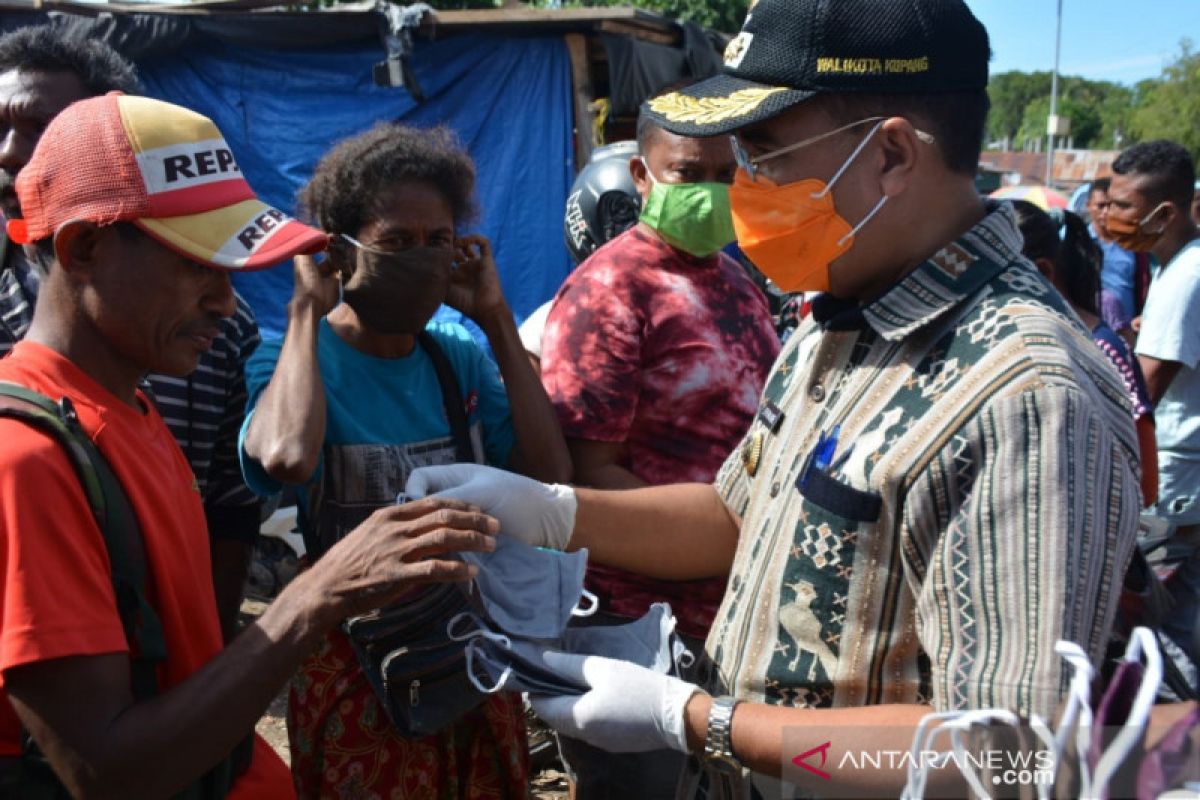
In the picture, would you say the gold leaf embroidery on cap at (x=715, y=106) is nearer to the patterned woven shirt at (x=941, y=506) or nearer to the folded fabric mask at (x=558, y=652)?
the patterned woven shirt at (x=941, y=506)

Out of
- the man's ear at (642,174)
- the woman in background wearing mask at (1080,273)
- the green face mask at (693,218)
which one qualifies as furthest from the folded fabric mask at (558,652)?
the woman in background wearing mask at (1080,273)

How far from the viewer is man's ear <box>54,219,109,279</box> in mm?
1697

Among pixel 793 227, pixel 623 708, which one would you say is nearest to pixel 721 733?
pixel 623 708

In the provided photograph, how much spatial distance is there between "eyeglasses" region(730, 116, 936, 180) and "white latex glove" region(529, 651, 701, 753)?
0.91m

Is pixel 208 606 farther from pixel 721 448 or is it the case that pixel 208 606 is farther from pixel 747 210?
pixel 721 448

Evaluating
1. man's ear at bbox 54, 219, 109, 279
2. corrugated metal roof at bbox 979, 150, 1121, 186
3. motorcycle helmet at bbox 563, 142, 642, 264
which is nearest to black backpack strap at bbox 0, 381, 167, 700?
man's ear at bbox 54, 219, 109, 279

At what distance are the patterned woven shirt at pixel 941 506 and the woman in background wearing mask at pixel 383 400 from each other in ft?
2.53

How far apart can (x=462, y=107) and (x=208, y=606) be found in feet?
22.1

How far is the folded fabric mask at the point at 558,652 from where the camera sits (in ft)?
6.38

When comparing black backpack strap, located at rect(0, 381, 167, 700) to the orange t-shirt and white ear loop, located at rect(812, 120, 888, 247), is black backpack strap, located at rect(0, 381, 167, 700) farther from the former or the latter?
white ear loop, located at rect(812, 120, 888, 247)

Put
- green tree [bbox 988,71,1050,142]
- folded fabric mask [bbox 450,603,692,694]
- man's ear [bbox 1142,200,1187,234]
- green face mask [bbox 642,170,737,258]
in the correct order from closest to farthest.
→ folded fabric mask [bbox 450,603,692,694] → green face mask [bbox 642,170,737,258] → man's ear [bbox 1142,200,1187,234] → green tree [bbox 988,71,1050,142]

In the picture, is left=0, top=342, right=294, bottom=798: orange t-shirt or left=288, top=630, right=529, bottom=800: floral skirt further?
left=288, top=630, right=529, bottom=800: floral skirt

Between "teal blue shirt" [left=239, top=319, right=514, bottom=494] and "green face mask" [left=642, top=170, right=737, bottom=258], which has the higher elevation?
"green face mask" [left=642, top=170, right=737, bottom=258]

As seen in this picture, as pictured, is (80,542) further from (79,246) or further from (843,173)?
(843,173)
